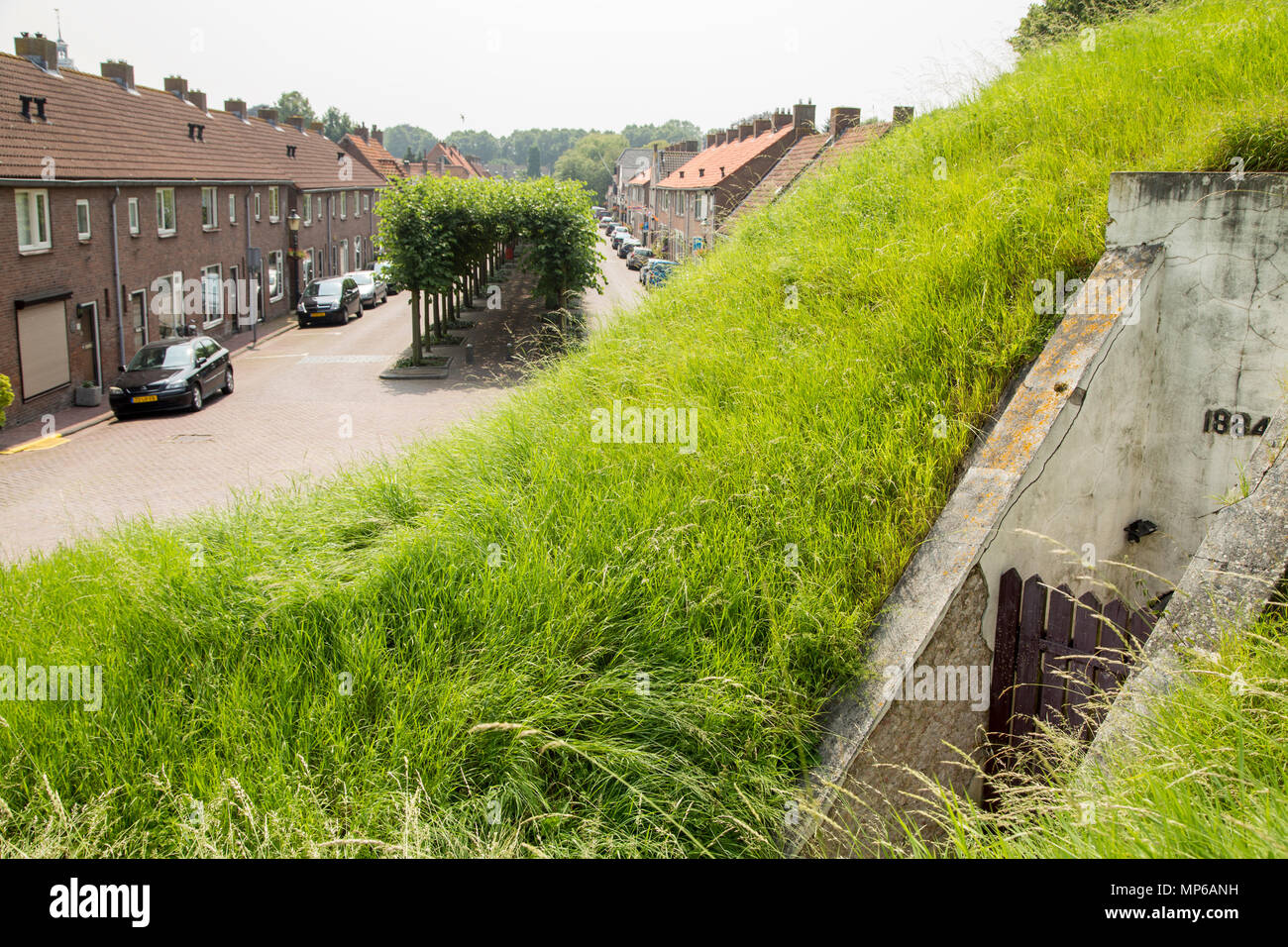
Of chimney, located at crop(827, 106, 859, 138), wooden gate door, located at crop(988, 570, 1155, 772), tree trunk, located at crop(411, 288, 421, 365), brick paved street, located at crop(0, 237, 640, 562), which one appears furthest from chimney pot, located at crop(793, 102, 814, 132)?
wooden gate door, located at crop(988, 570, 1155, 772)

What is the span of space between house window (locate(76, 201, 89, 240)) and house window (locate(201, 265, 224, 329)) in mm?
8046

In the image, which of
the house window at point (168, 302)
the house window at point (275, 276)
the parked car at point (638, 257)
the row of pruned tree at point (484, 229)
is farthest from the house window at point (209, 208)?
the parked car at point (638, 257)

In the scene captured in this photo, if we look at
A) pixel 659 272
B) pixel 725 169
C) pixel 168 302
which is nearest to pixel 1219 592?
pixel 659 272

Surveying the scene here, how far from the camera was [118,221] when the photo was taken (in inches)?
1011

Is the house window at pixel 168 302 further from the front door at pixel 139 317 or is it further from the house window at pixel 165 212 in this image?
the house window at pixel 165 212

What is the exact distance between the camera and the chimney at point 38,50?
25016mm

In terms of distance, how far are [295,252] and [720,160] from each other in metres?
Answer: 29.3

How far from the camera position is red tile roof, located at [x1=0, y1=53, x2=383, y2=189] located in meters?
22.3

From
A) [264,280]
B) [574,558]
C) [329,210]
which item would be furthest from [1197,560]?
[329,210]

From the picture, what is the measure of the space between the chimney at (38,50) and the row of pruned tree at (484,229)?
994cm

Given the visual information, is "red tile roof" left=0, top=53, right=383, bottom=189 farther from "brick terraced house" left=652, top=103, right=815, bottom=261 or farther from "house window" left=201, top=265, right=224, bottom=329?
"brick terraced house" left=652, top=103, right=815, bottom=261

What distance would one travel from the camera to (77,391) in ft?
73.7

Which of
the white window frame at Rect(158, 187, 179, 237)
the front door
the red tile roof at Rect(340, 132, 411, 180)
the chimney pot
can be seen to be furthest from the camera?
the red tile roof at Rect(340, 132, 411, 180)

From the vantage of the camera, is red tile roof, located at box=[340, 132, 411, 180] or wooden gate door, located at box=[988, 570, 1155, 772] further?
red tile roof, located at box=[340, 132, 411, 180]
